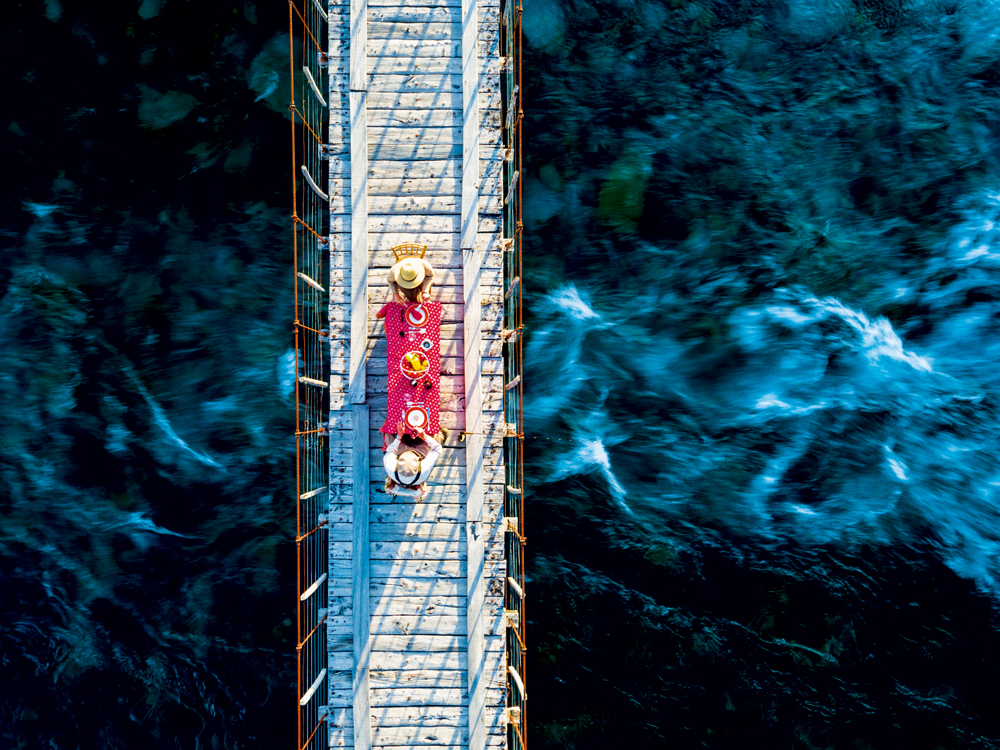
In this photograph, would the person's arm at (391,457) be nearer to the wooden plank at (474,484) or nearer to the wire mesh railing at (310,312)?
the wooden plank at (474,484)

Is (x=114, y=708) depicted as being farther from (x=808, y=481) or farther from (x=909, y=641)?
(x=909, y=641)

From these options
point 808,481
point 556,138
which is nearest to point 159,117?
point 556,138

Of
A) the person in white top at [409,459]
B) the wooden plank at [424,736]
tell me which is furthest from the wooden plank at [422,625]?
the person in white top at [409,459]

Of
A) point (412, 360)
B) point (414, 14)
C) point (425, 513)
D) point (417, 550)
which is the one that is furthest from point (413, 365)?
point (414, 14)

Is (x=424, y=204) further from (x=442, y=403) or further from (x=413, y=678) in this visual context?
(x=413, y=678)

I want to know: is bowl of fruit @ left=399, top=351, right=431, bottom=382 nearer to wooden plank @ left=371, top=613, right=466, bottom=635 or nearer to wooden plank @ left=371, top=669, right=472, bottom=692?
wooden plank @ left=371, top=613, right=466, bottom=635

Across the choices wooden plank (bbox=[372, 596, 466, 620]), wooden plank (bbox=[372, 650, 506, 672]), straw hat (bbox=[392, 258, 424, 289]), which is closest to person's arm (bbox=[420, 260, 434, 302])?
straw hat (bbox=[392, 258, 424, 289])
